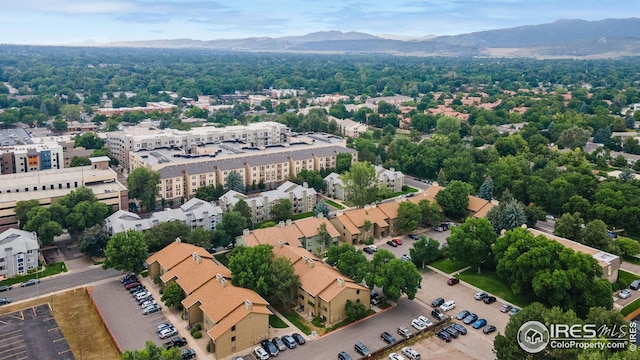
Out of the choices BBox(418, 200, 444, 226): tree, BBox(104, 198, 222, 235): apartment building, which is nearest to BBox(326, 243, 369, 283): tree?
BBox(418, 200, 444, 226): tree

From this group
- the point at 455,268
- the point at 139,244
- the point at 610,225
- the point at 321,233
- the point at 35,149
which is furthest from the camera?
the point at 35,149

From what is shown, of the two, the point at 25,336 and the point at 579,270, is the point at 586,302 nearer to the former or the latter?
the point at 579,270

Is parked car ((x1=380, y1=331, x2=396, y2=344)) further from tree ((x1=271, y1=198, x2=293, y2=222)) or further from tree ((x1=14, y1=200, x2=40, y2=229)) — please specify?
tree ((x1=14, y1=200, x2=40, y2=229))

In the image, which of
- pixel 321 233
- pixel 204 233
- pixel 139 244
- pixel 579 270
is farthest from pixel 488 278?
pixel 139 244

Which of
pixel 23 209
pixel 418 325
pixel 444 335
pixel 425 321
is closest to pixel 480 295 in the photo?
pixel 425 321

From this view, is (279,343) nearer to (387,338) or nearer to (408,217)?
(387,338)

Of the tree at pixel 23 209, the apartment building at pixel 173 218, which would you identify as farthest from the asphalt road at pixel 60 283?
the tree at pixel 23 209
